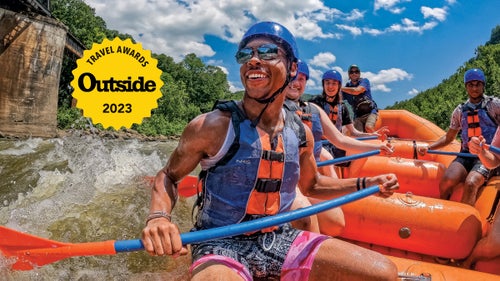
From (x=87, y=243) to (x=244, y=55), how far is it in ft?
3.76

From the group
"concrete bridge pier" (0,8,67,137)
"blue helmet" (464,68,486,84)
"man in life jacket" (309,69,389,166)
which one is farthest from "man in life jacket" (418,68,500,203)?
"concrete bridge pier" (0,8,67,137)

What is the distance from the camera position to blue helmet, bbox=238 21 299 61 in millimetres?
1875

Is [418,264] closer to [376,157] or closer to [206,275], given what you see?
[206,275]

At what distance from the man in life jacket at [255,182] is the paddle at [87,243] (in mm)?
131

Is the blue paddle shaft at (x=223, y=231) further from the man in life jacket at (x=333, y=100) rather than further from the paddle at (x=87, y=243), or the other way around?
the man in life jacket at (x=333, y=100)

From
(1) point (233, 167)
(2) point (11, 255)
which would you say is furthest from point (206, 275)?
(2) point (11, 255)

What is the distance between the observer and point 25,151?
10641mm

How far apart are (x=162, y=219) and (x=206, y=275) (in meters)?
0.30

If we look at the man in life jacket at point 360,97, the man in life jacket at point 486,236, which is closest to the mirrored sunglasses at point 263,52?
the man in life jacket at point 486,236

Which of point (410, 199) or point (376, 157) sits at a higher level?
point (376, 157)

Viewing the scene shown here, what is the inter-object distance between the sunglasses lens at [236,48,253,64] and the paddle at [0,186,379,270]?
786 mm

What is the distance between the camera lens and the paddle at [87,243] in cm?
153

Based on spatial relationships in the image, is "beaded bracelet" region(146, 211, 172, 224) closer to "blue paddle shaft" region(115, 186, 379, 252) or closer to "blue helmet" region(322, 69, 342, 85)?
"blue paddle shaft" region(115, 186, 379, 252)

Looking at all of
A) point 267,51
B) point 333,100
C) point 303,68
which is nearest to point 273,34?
point 267,51
